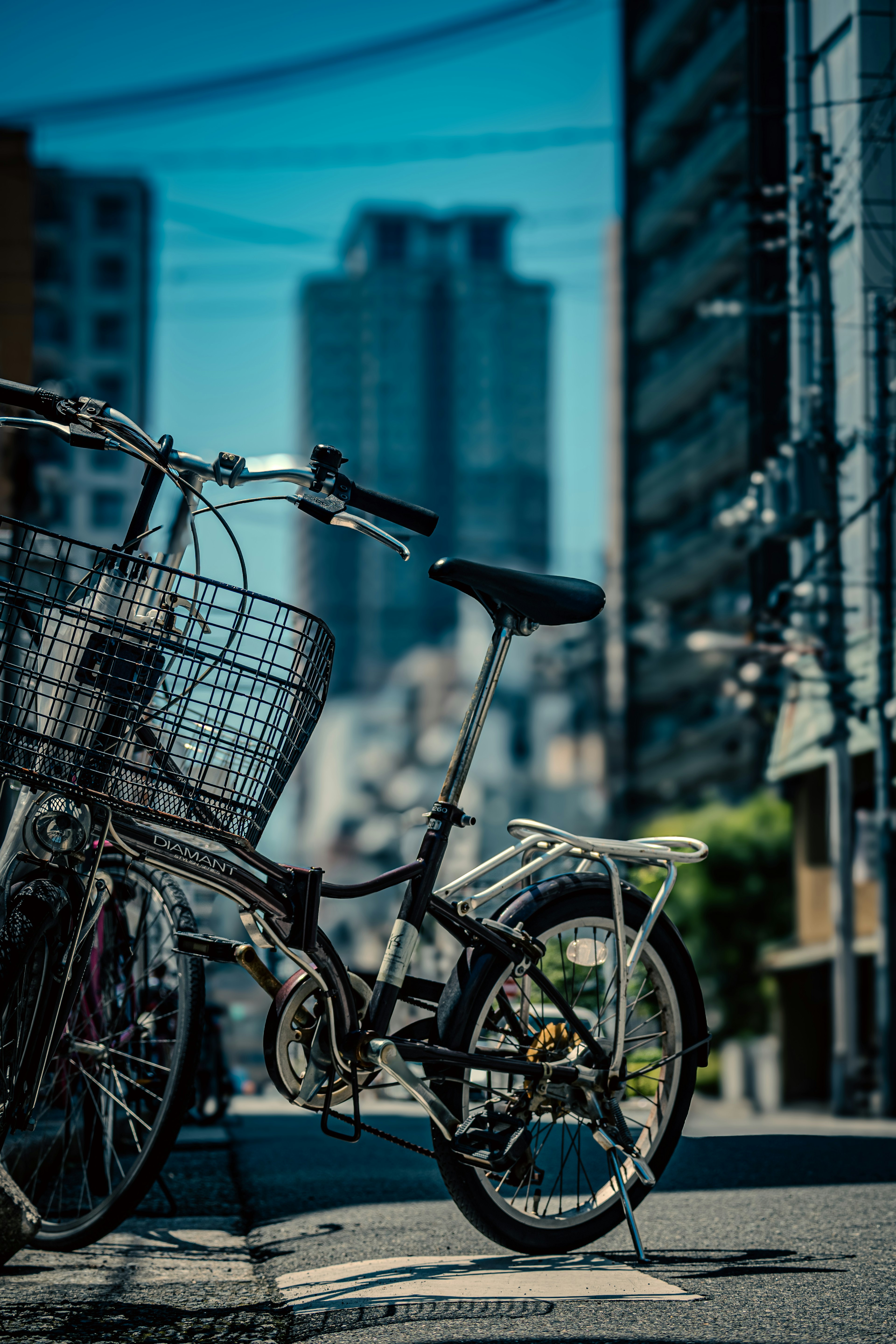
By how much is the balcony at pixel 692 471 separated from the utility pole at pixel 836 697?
2219 cm

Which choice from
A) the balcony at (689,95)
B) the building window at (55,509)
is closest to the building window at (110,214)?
the balcony at (689,95)

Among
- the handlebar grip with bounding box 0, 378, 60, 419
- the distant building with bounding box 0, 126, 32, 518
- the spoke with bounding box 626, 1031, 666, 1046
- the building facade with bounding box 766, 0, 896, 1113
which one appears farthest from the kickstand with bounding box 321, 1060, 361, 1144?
the building facade with bounding box 766, 0, 896, 1113

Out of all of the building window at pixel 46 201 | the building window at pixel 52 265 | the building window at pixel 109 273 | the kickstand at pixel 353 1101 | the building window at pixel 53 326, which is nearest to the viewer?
the kickstand at pixel 353 1101

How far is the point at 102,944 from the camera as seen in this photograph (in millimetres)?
3525

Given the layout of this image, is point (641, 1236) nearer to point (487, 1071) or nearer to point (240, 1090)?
point (487, 1071)

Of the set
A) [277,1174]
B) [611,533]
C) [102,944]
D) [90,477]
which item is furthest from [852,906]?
[611,533]

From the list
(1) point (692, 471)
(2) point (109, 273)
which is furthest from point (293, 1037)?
(2) point (109, 273)

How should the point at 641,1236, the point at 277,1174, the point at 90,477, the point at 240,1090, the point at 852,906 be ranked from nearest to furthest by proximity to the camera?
1. the point at 641,1236
2. the point at 277,1174
3. the point at 240,1090
4. the point at 90,477
5. the point at 852,906

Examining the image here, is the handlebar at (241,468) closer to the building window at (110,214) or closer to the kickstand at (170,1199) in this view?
the kickstand at (170,1199)

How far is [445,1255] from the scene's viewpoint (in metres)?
3.27

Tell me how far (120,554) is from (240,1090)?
8.22m

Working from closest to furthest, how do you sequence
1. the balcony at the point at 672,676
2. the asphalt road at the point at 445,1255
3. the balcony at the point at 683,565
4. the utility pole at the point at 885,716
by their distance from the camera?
the asphalt road at the point at 445,1255 < the utility pole at the point at 885,716 < the balcony at the point at 683,565 < the balcony at the point at 672,676

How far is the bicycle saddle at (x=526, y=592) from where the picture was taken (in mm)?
3023

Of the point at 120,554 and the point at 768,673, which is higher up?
the point at 768,673
